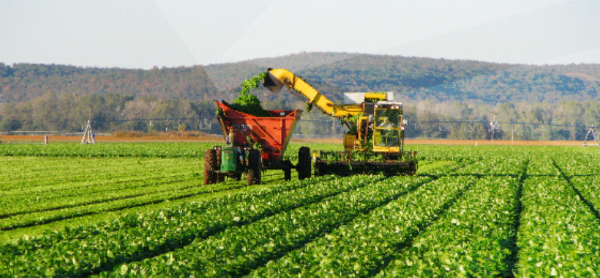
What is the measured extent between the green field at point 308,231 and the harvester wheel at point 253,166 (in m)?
0.54

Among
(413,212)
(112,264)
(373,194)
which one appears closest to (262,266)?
(112,264)

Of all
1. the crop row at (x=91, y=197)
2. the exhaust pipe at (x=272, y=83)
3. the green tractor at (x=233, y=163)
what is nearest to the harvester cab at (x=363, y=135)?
the exhaust pipe at (x=272, y=83)

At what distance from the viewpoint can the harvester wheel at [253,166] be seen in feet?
63.8

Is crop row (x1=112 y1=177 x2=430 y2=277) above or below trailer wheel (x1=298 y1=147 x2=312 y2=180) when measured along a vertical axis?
below

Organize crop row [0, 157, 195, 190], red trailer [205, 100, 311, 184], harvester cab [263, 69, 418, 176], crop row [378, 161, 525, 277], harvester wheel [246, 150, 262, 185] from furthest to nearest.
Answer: harvester cab [263, 69, 418, 176] < crop row [0, 157, 195, 190] < red trailer [205, 100, 311, 184] < harvester wheel [246, 150, 262, 185] < crop row [378, 161, 525, 277]

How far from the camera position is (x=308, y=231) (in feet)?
34.6

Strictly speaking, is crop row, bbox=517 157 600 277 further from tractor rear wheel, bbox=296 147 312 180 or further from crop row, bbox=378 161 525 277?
tractor rear wheel, bbox=296 147 312 180

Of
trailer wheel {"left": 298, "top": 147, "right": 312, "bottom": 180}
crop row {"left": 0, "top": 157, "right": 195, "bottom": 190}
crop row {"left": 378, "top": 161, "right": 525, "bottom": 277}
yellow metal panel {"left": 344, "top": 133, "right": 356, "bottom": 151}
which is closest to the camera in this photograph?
crop row {"left": 378, "top": 161, "right": 525, "bottom": 277}

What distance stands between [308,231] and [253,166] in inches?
361

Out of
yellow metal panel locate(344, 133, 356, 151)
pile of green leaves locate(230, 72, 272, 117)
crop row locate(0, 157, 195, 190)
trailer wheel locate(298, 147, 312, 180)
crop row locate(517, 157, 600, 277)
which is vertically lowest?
crop row locate(517, 157, 600, 277)

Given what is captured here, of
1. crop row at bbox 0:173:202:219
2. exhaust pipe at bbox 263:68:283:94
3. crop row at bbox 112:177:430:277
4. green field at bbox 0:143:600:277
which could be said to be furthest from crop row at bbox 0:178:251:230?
exhaust pipe at bbox 263:68:283:94

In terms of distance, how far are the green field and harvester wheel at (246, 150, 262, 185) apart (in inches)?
21.3

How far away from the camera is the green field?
8195 mm

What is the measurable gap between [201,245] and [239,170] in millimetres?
9868
